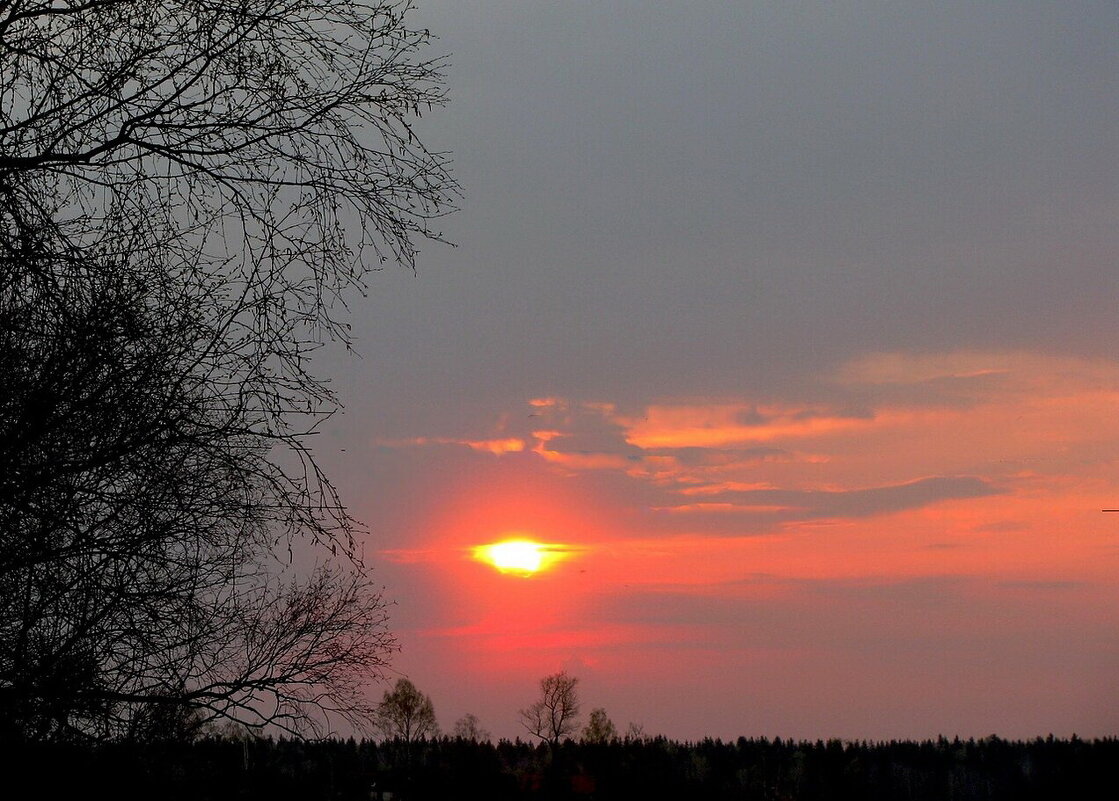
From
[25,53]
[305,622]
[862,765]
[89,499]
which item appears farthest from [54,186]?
[862,765]

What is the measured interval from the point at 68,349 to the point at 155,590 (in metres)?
1.61

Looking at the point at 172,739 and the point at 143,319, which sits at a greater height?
the point at 143,319

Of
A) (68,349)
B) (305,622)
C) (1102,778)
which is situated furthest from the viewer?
(1102,778)

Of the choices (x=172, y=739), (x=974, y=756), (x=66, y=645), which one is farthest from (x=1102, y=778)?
(x=66, y=645)

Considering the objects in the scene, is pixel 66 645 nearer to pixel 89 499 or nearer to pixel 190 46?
pixel 89 499

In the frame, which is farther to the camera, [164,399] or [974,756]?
[974,756]

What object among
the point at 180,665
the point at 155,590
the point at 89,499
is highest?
the point at 89,499

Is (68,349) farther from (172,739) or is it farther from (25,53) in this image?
(172,739)

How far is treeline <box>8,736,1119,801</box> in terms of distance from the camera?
13.9 meters

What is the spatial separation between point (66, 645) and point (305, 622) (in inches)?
136

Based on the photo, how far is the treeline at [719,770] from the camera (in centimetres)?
1389

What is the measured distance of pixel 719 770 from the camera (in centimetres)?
1474

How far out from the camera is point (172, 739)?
770cm

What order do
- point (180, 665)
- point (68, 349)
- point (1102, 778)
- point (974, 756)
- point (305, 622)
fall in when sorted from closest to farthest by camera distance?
point (68, 349), point (180, 665), point (305, 622), point (1102, 778), point (974, 756)
